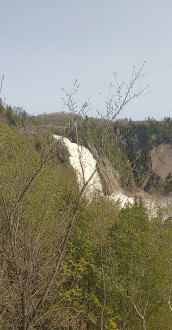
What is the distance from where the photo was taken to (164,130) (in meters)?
90.0

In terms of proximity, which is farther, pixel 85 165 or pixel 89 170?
pixel 89 170

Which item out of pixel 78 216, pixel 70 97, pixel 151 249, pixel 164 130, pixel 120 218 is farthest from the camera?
pixel 164 130

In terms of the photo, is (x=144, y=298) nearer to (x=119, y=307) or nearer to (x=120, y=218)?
(x=119, y=307)

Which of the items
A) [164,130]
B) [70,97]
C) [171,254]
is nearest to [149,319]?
[171,254]

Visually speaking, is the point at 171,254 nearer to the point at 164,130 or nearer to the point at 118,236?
the point at 118,236

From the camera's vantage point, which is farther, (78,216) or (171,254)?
(78,216)

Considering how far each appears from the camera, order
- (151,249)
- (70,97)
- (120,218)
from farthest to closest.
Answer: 1. (120,218)
2. (151,249)
3. (70,97)

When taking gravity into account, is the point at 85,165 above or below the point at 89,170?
above

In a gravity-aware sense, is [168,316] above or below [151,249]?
below

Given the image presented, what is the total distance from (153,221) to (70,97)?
36.2ft

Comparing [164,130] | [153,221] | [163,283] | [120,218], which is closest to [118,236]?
[120,218]

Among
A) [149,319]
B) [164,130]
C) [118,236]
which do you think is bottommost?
[149,319]

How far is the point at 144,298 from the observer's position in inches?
517

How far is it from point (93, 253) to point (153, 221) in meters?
4.67
